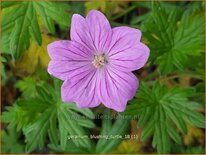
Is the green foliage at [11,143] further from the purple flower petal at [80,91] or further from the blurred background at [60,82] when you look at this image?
the purple flower petal at [80,91]

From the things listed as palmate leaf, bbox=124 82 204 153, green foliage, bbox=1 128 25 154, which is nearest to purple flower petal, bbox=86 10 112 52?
palmate leaf, bbox=124 82 204 153

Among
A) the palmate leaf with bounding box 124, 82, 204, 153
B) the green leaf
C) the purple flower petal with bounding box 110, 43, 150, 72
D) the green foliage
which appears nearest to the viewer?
the purple flower petal with bounding box 110, 43, 150, 72

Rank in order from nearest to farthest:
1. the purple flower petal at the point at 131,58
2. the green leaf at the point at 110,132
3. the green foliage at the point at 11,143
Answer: the purple flower petal at the point at 131,58
the green leaf at the point at 110,132
the green foliage at the point at 11,143

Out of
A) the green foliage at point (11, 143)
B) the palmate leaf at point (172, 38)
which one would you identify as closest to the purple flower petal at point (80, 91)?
the palmate leaf at point (172, 38)

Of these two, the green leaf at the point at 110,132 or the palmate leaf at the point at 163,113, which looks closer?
the palmate leaf at the point at 163,113

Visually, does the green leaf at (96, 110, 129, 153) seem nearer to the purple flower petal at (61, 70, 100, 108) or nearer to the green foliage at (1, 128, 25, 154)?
the purple flower petal at (61, 70, 100, 108)

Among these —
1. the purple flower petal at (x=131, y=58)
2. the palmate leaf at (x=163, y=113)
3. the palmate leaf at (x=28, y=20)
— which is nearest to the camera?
the purple flower petal at (x=131, y=58)

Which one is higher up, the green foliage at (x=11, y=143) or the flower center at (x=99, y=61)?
the flower center at (x=99, y=61)
